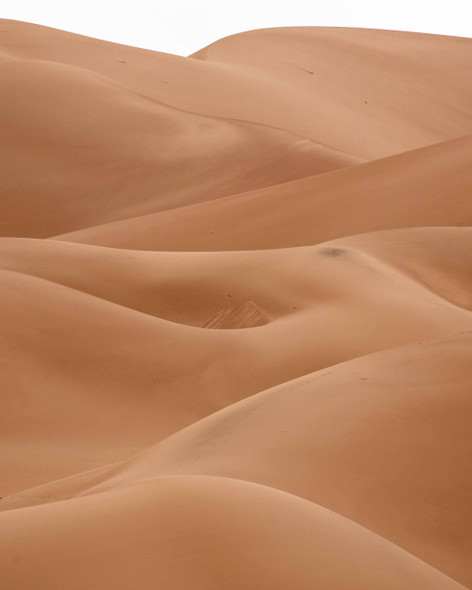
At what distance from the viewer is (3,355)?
653 cm

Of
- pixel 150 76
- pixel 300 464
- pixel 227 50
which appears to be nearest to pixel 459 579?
pixel 300 464

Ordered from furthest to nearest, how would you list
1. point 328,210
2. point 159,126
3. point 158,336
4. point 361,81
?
1. point 361,81
2. point 159,126
3. point 328,210
4. point 158,336

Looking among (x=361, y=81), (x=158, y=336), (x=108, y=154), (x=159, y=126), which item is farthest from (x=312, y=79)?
(x=158, y=336)

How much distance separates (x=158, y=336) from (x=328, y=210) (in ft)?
16.3

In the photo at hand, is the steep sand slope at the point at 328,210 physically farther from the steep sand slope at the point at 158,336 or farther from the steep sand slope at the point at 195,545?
the steep sand slope at the point at 195,545

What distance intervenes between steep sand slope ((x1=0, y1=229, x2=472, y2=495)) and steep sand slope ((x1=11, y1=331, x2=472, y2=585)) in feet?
4.08

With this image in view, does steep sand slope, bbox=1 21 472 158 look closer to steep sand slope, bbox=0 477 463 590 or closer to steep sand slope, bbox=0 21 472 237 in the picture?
steep sand slope, bbox=0 21 472 237

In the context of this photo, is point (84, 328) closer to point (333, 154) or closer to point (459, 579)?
point (459, 579)

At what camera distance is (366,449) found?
396 centimetres

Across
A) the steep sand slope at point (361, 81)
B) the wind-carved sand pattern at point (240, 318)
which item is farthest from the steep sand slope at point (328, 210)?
the steep sand slope at point (361, 81)

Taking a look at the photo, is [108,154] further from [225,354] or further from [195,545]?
[195,545]

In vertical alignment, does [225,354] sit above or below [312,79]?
below

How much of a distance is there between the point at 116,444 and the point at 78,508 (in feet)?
9.98

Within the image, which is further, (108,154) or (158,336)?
(108,154)
